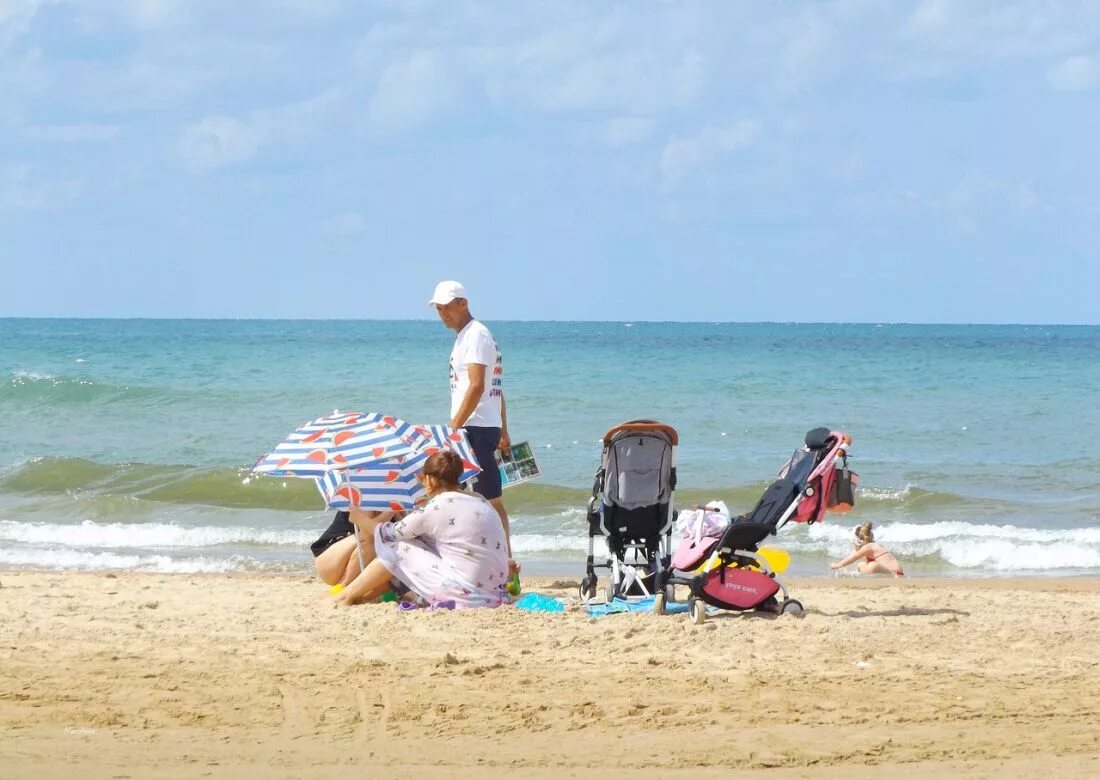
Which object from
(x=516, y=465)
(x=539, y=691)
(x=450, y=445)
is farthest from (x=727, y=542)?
(x=539, y=691)

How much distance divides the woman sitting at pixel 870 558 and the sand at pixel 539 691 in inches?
109

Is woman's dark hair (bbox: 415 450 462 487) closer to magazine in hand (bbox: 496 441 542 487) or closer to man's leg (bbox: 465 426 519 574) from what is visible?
man's leg (bbox: 465 426 519 574)

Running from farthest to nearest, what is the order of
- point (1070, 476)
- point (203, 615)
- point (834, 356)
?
1. point (834, 356)
2. point (1070, 476)
3. point (203, 615)

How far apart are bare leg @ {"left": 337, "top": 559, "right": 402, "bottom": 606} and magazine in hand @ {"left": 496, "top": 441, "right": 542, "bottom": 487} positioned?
881 mm

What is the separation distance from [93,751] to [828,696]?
2.72m

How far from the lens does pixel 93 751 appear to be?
4406 mm

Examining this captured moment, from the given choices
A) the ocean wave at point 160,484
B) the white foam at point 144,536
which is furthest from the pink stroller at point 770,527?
the ocean wave at point 160,484

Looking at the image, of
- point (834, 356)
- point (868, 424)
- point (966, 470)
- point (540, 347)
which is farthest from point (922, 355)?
point (966, 470)

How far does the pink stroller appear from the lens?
660cm

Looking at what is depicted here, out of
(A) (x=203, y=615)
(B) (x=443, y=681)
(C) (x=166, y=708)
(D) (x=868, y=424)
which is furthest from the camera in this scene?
(D) (x=868, y=424)

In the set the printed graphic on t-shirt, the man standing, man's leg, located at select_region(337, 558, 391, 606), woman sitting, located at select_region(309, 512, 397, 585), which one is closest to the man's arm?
the man standing

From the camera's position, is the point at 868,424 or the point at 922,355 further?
the point at 922,355

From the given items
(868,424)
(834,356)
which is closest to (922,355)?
(834,356)

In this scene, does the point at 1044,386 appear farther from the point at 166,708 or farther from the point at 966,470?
the point at 166,708
